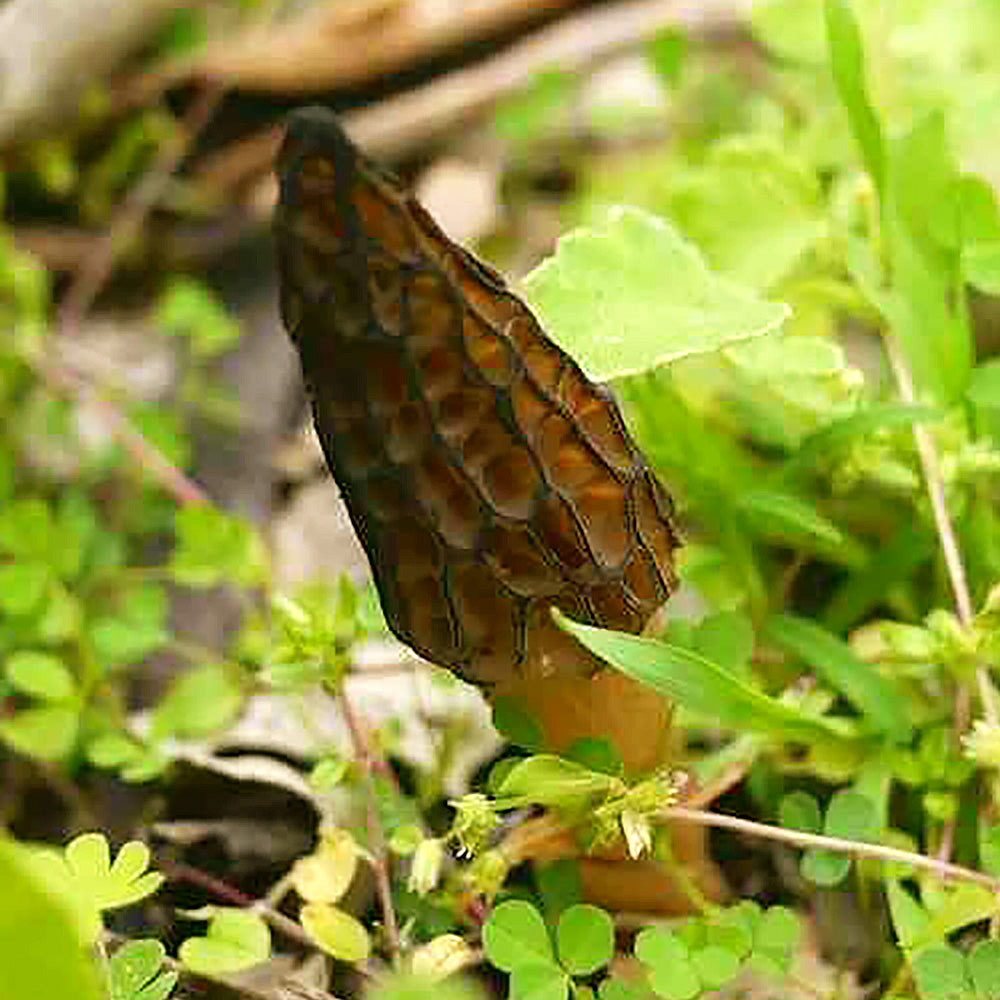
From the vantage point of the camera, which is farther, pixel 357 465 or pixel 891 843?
pixel 891 843

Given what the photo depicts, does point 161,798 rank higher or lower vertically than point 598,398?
lower

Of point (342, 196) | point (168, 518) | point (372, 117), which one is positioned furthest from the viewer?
point (372, 117)

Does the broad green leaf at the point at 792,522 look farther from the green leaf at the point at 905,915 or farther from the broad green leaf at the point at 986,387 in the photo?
the green leaf at the point at 905,915

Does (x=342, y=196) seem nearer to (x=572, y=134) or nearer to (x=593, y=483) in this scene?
(x=593, y=483)

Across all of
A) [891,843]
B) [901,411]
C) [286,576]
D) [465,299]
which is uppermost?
[465,299]

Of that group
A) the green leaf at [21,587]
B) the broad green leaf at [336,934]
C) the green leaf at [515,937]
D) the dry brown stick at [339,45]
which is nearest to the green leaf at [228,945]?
the broad green leaf at [336,934]

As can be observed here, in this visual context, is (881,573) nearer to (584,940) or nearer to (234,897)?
(584,940)

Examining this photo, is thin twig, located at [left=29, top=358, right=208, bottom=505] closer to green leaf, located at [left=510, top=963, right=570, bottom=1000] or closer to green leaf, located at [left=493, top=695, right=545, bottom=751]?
green leaf, located at [left=493, top=695, right=545, bottom=751]

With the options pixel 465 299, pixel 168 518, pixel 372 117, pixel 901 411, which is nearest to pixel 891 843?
pixel 901 411

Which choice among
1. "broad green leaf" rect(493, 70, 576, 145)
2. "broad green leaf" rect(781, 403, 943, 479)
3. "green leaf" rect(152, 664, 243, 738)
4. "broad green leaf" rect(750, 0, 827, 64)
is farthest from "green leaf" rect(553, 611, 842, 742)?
"broad green leaf" rect(493, 70, 576, 145)
